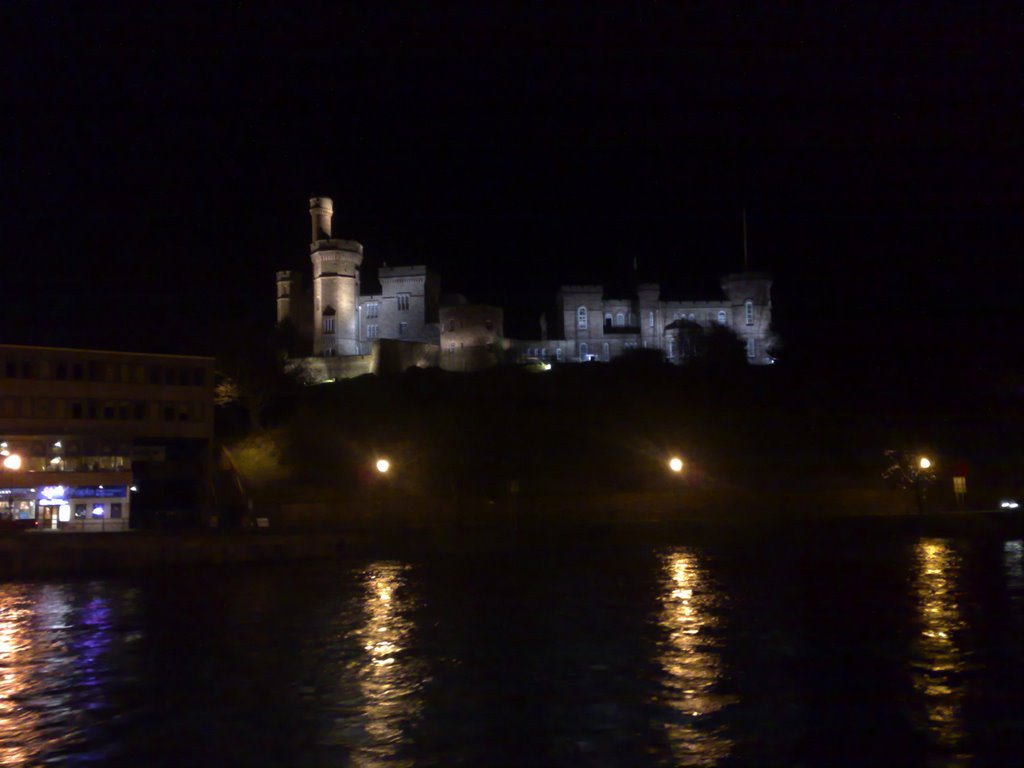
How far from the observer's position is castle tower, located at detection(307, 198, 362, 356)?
3189 inches

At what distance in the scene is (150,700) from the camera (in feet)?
55.2

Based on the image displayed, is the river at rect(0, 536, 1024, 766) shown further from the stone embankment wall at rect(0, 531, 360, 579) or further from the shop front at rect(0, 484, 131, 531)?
the shop front at rect(0, 484, 131, 531)

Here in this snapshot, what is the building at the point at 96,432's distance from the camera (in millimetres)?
44031

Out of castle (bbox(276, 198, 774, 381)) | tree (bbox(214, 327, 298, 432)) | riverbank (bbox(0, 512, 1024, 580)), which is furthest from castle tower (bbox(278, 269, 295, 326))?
riverbank (bbox(0, 512, 1024, 580))

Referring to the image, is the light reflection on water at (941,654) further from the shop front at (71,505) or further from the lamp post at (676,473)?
the shop front at (71,505)

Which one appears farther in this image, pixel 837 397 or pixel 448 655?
pixel 837 397

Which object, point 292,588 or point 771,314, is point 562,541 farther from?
point 771,314

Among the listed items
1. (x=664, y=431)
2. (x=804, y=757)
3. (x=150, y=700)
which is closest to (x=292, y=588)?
(x=150, y=700)

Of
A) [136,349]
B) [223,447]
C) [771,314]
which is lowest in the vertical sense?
[223,447]

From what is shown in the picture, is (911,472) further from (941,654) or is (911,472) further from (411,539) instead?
(941,654)

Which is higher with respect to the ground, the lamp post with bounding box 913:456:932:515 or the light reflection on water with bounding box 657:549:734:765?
the lamp post with bounding box 913:456:932:515

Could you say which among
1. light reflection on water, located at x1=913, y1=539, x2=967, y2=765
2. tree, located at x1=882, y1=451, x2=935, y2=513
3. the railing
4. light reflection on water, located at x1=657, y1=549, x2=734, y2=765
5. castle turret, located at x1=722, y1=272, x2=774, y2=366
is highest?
castle turret, located at x1=722, y1=272, x2=774, y2=366

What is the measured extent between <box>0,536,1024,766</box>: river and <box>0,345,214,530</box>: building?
12390 millimetres

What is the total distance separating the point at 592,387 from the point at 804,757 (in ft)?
180
